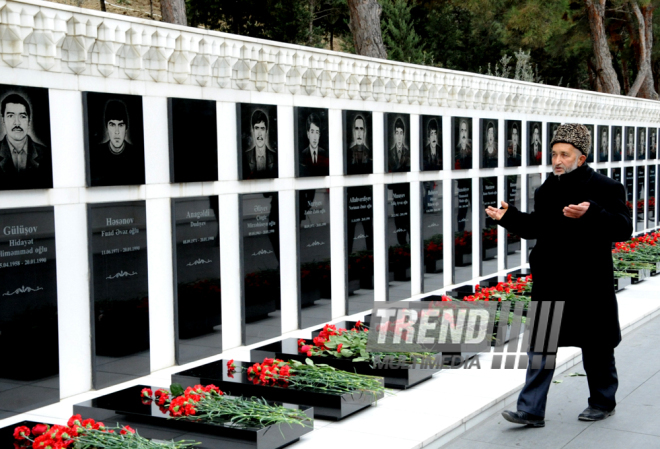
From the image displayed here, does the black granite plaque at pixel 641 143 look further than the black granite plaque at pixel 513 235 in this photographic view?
Yes

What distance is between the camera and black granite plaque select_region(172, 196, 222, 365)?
7.04m

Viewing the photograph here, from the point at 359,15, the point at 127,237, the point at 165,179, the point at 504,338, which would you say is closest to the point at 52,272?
the point at 127,237

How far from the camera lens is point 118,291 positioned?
6430mm

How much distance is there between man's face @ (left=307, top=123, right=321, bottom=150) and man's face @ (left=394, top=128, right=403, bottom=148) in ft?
5.44

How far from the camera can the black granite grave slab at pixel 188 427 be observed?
463 centimetres

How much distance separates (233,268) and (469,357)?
2407 millimetres

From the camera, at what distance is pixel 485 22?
125ft

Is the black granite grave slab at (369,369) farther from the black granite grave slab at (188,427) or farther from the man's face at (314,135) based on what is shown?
the man's face at (314,135)

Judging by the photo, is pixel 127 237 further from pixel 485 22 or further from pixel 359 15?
pixel 485 22

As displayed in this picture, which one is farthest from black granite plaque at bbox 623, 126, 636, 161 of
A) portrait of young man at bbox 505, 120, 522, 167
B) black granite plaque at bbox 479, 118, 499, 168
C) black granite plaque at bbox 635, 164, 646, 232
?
black granite plaque at bbox 479, 118, 499, 168

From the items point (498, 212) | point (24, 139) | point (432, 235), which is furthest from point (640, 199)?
point (24, 139)

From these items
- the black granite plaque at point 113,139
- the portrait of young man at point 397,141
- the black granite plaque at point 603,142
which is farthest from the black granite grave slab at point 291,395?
the black granite plaque at point 603,142

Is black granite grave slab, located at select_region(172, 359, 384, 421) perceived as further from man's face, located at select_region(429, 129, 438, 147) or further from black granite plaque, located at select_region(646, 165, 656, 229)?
black granite plaque, located at select_region(646, 165, 656, 229)

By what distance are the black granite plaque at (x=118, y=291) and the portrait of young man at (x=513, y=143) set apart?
784 centimetres
